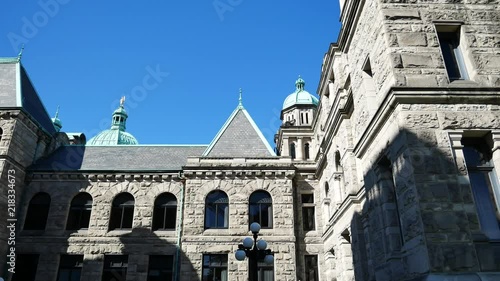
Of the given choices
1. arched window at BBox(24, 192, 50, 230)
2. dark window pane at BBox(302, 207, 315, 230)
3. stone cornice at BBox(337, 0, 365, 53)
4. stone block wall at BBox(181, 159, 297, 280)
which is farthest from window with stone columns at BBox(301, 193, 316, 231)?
arched window at BBox(24, 192, 50, 230)

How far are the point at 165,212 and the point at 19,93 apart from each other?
1181 centimetres

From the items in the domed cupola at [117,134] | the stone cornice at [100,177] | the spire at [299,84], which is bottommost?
the stone cornice at [100,177]

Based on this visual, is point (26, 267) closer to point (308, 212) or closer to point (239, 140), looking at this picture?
point (239, 140)

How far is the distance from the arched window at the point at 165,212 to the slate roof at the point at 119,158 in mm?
1748

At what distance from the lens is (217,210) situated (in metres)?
20.8

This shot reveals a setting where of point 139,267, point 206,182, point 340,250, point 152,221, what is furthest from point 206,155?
point 340,250

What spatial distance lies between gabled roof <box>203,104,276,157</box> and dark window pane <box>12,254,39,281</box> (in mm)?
11098

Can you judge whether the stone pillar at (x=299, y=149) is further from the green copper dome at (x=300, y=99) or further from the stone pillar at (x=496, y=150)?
the stone pillar at (x=496, y=150)

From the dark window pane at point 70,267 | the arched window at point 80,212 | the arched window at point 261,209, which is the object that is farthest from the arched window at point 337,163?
the dark window pane at point 70,267

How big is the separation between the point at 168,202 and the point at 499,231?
56.4 ft

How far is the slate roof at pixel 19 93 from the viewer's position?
22516mm

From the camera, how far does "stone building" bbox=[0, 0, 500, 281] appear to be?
8.49m

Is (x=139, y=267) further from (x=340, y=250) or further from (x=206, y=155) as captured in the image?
(x=340, y=250)

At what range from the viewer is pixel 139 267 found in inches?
783
